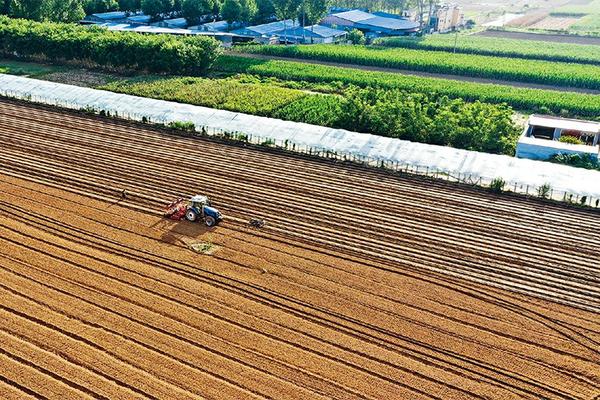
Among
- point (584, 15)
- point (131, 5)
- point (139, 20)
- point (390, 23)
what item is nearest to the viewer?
point (139, 20)

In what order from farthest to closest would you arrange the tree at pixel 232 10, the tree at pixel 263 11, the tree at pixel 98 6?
the tree at pixel 263 11 < the tree at pixel 98 6 < the tree at pixel 232 10

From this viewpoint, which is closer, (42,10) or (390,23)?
(42,10)

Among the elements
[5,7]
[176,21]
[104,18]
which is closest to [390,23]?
[176,21]

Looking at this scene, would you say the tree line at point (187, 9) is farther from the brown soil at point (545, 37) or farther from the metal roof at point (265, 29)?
the brown soil at point (545, 37)

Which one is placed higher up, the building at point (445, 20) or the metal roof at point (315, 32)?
the building at point (445, 20)

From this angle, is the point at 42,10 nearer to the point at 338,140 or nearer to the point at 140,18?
the point at 140,18

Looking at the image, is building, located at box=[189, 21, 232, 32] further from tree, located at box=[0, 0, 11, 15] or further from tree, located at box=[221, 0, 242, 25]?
tree, located at box=[0, 0, 11, 15]

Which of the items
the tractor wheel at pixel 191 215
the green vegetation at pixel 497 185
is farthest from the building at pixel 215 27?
the tractor wheel at pixel 191 215

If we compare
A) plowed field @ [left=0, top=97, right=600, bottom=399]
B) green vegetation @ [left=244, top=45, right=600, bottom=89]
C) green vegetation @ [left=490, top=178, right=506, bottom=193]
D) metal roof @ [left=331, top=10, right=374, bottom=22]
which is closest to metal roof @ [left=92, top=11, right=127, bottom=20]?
green vegetation @ [left=244, top=45, right=600, bottom=89]
